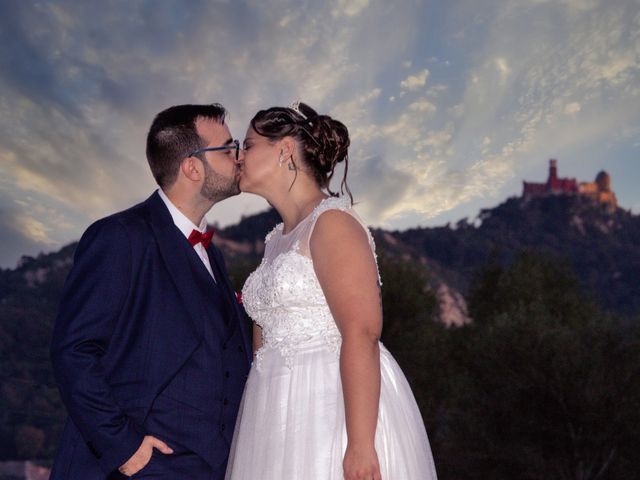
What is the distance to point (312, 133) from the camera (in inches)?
154

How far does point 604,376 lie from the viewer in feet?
77.9

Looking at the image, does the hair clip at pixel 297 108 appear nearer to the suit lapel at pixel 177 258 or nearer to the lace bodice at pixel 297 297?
the lace bodice at pixel 297 297

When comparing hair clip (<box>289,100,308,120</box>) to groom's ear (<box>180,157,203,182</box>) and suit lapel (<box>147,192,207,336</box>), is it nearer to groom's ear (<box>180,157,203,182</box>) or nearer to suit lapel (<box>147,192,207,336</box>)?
groom's ear (<box>180,157,203,182</box>)

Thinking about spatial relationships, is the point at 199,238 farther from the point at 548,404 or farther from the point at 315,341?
the point at 548,404

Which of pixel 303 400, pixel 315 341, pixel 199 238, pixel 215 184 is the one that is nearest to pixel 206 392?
pixel 303 400

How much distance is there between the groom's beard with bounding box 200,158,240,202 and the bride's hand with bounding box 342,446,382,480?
1.79 metres

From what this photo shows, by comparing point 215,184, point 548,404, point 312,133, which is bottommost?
point 215,184

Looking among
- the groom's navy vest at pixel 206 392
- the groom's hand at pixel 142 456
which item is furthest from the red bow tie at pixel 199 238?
the groom's hand at pixel 142 456

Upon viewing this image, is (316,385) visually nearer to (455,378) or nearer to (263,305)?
(263,305)

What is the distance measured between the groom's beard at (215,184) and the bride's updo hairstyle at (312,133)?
375 mm

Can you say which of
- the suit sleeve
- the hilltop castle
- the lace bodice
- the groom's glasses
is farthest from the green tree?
the hilltop castle

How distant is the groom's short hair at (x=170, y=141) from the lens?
4129 millimetres

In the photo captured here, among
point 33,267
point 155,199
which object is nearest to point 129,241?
point 155,199

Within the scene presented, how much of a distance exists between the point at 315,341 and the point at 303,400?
12.4 inches
